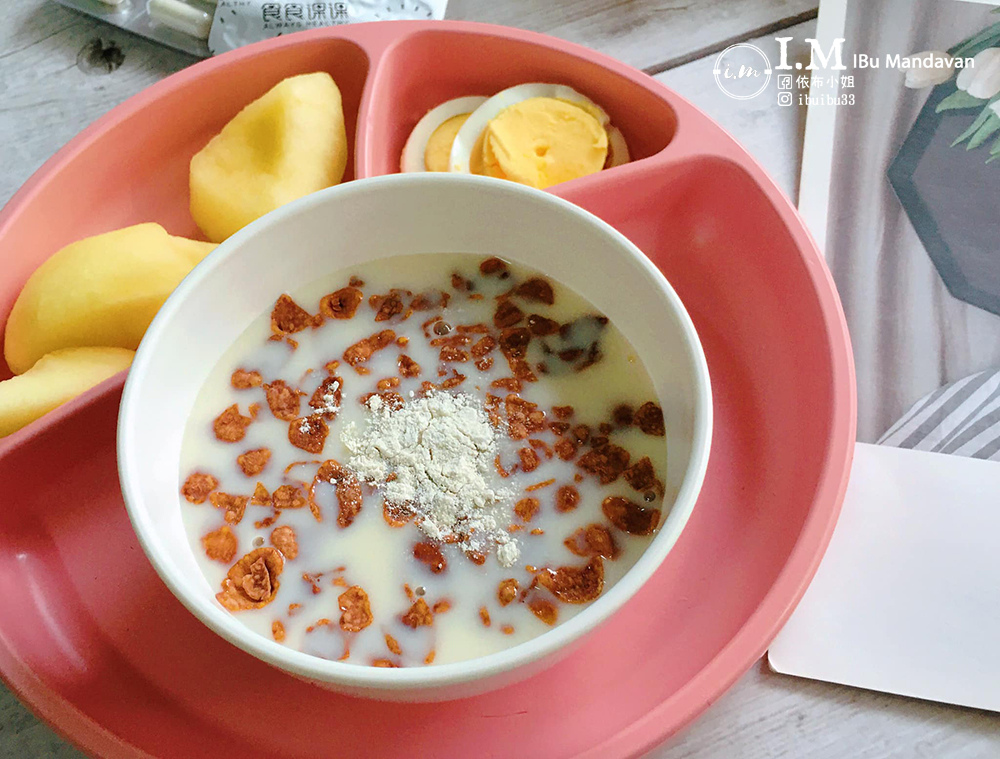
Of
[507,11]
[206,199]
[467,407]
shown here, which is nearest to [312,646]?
[467,407]

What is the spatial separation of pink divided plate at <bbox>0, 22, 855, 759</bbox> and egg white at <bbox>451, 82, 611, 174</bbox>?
0.05ft

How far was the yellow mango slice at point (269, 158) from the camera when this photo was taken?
29.0 inches

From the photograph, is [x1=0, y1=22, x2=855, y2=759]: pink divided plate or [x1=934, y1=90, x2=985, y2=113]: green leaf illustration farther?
[x1=934, y1=90, x2=985, y2=113]: green leaf illustration

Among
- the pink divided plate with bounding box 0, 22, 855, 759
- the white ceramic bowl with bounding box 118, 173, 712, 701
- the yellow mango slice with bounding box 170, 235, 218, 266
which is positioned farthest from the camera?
the yellow mango slice with bounding box 170, 235, 218, 266

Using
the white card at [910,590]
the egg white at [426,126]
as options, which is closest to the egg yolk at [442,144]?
the egg white at [426,126]

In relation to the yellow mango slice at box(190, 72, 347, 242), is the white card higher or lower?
lower

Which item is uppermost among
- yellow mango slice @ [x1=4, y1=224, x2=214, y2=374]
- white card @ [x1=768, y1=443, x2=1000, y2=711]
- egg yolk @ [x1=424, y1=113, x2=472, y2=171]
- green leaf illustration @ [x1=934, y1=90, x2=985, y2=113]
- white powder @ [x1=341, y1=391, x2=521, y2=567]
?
green leaf illustration @ [x1=934, y1=90, x2=985, y2=113]

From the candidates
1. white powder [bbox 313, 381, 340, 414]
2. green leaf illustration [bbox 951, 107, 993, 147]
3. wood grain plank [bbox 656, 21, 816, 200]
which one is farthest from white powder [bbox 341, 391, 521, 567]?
green leaf illustration [bbox 951, 107, 993, 147]

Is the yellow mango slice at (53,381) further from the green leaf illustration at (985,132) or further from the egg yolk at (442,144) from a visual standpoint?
the green leaf illustration at (985,132)

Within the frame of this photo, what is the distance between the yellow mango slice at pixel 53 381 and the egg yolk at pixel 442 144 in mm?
344

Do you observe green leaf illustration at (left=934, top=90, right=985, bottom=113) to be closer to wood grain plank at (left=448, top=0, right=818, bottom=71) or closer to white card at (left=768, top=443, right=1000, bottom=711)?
wood grain plank at (left=448, top=0, right=818, bottom=71)

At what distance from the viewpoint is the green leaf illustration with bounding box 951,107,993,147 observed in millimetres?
892

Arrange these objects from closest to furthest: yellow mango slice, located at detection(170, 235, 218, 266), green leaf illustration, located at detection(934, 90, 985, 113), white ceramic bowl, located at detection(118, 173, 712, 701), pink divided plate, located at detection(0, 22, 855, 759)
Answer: white ceramic bowl, located at detection(118, 173, 712, 701) → pink divided plate, located at detection(0, 22, 855, 759) → yellow mango slice, located at detection(170, 235, 218, 266) → green leaf illustration, located at detection(934, 90, 985, 113)

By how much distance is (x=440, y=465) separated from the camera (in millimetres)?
608
